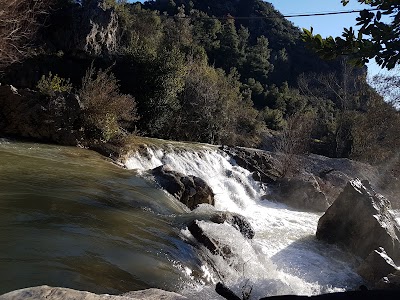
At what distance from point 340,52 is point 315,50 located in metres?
0.18

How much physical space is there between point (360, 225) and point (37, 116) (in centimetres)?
1083

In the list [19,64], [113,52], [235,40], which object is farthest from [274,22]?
[19,64]

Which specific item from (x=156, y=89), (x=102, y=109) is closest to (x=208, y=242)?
(x=102, y=109)

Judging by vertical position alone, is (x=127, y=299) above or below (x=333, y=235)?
above

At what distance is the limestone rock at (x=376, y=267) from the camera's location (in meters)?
8.33

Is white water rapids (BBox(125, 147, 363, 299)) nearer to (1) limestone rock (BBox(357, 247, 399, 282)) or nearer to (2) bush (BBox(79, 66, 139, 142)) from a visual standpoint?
(1) limestone rock (BBox(357, 247, 399, 282))

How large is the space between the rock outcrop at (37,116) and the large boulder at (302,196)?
357 inches

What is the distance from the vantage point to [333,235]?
37.2 feet

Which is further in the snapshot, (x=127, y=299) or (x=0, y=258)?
(x=0, y=258)

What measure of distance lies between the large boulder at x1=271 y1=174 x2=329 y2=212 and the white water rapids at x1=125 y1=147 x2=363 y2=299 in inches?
27.2

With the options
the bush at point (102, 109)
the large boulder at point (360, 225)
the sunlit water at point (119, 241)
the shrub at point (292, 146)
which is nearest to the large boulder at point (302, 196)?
the shrub at point (292, 146)

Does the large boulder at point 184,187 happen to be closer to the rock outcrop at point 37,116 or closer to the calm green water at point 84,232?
the calm green water at point 84,232

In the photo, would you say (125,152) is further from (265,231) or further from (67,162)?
(265,231)

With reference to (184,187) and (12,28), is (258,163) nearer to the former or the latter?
(184,187)
